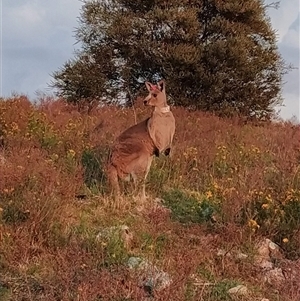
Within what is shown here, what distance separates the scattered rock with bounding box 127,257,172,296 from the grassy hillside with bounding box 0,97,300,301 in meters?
0.08

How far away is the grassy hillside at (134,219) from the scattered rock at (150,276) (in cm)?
8

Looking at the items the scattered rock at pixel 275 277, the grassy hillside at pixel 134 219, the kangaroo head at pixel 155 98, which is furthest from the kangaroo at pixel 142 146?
the scattered rock at pixel 275 277

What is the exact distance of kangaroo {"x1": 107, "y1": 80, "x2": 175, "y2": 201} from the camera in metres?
8.18

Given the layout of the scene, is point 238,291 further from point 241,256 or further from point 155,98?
point 155,98

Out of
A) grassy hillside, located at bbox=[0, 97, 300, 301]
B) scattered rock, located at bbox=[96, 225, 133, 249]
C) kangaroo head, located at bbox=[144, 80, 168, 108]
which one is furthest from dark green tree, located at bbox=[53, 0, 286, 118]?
scattered rock, located at bbox=[96, 225, 133, 249]

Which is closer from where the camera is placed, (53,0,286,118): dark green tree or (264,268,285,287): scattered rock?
(264,268,285,287): scattered rock

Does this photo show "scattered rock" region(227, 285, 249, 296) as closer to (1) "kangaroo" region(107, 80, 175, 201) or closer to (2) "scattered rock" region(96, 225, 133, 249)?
(2) "scattered rock" region(96, 225, 133, 249)

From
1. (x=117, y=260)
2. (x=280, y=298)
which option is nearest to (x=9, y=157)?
(x=117, y=260)

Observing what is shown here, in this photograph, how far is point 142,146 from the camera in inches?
331

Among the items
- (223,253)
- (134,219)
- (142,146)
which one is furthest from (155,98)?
(223,253)

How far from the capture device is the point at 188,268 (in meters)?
5.85

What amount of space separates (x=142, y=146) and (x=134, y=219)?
1.45m

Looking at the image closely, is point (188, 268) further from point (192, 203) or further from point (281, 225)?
point (192, 203)

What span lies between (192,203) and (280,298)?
7.86 feet
